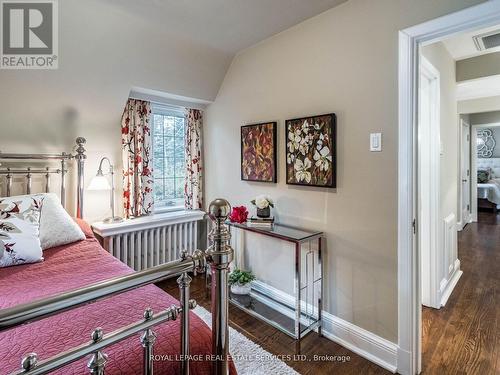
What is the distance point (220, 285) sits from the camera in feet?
3.39

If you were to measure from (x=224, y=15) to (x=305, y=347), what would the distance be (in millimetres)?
2573

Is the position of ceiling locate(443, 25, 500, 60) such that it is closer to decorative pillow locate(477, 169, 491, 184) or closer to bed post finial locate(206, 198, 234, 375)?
bed post finial locate(206, 198, 234, 375)

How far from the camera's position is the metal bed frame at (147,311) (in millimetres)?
641

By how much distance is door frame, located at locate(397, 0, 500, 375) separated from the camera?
5.58ft

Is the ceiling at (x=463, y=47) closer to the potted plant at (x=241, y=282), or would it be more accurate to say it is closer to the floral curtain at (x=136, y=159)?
the potted plant at (x=241, y=282)

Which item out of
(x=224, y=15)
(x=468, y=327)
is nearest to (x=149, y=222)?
(x=224, y=15)

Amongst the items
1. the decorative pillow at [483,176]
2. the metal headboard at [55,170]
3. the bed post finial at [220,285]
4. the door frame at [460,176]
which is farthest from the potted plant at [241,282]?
the decorative pillow at [483,176]

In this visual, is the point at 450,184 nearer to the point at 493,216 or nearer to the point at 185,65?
the point at 185,65

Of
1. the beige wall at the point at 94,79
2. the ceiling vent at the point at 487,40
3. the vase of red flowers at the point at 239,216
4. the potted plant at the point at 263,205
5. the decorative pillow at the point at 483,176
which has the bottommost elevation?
the vase of red flowers at the point at 239,216

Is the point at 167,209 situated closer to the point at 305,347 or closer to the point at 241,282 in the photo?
the point at 241,282

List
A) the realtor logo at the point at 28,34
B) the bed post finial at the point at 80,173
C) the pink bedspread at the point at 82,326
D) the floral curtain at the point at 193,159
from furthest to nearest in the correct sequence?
the floral curtain at the point at 193,159 → the bed post finial at the point at 80,173 → the realtor logo at the point at 28,34 → the pink bedspread at the point at 82,326

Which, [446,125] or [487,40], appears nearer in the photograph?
[487,40]

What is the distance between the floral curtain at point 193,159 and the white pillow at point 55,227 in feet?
4.69

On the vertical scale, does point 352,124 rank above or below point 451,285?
above
